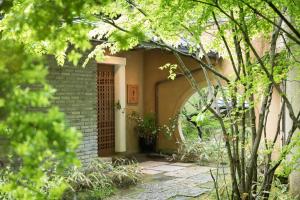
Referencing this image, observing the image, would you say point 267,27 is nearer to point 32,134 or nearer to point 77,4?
point 77,4

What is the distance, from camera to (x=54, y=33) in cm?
153

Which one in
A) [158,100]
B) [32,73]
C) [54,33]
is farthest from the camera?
[158,100]

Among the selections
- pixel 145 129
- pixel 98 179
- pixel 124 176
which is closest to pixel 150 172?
pixel 124 176

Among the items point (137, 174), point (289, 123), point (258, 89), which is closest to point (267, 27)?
point (258, 89)

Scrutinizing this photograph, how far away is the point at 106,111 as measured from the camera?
33.3 feet

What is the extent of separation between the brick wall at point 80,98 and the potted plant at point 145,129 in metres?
3.06

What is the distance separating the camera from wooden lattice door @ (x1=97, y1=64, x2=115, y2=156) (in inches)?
391

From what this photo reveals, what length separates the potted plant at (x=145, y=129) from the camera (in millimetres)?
10859

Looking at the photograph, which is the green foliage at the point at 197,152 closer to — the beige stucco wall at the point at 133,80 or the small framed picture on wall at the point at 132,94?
the beige stucco wall at the point at 133,80

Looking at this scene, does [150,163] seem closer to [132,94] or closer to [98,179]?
[132,94]

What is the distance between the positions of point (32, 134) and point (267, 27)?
10.3ft

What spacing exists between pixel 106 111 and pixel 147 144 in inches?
63.9

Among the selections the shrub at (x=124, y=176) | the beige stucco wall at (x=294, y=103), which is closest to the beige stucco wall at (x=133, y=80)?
the shrub at (x=124, y=176)

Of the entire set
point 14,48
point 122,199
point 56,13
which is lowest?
point 122,199
